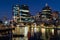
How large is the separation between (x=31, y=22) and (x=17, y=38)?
1186 millimetres

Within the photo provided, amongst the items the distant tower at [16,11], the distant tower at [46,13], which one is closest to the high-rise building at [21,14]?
the distant tower at [16,11]

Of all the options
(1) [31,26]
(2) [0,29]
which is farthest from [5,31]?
(1) [31,26]

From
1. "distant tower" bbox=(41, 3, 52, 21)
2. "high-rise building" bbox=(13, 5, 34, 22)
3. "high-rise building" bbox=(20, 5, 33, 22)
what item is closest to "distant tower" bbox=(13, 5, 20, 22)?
"high-rise building" bbox=(13, 5, 34, 22)

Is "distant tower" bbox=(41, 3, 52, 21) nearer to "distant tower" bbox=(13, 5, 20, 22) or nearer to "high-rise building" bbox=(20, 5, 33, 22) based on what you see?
"high-rise building" bbox=(20, 5, 33, 22)

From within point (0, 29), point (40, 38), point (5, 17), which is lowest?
point (40, 38)

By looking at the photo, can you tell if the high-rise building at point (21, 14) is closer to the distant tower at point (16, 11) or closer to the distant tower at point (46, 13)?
the distant tower at point (16, 11)

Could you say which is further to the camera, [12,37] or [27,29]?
[27,29]

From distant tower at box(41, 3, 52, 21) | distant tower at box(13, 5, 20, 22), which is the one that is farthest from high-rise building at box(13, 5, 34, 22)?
distant tower at box(41, 3, 52, 21)

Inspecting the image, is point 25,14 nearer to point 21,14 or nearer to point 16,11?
point 21,14

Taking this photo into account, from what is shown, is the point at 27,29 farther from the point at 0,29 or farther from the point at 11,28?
the point at 0,29

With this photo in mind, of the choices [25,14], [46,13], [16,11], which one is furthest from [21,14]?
[46,13]

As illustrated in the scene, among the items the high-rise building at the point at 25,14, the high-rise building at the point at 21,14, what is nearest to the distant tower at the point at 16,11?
the high-rise building at the point at 21,14

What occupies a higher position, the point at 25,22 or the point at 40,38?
the point at 25,22

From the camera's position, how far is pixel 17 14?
7355 mm
